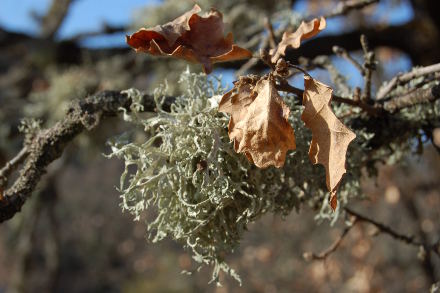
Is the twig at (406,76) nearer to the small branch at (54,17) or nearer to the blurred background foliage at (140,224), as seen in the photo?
the blurred background foliage at (140,224)

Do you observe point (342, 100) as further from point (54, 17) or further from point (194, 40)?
point (54, 17)

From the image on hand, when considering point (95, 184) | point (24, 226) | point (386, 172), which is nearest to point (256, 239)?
point (386, 172)

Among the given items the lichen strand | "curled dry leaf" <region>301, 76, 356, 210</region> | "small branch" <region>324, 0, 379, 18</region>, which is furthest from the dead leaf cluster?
→ "small branch" <region>324, 0, 379, 18</region>

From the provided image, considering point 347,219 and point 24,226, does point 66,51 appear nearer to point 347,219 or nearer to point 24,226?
point 24,226

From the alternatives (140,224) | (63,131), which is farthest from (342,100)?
(140,224)

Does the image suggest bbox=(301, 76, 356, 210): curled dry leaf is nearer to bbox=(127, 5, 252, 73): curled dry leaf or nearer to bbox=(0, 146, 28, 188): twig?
bbox=(127, 5, 252, 73): curled dry leaf
